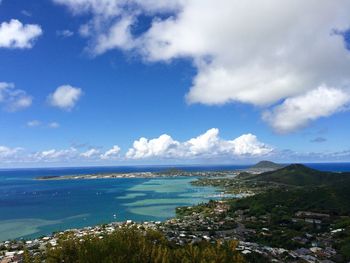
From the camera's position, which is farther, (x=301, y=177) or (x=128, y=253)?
(x=301, y=177)

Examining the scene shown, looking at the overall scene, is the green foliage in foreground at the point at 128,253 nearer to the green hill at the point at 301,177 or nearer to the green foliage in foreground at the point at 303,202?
the green foliage in foreground at the point at 303,202

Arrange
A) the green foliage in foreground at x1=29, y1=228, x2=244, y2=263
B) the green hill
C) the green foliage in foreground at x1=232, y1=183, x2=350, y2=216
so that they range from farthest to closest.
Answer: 1. the green hill
2. the green foliage in foreground at x1=232, y1=183, x2=350, y2=216
3. the green foliage in foreground at x1=29, y1=228, x2=244, y2=263

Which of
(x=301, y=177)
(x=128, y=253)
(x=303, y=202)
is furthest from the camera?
(x=301, y=177)

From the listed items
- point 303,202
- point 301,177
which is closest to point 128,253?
point 303,202

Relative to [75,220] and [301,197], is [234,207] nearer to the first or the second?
[301,197]

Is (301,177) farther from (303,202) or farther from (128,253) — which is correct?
(128,253)

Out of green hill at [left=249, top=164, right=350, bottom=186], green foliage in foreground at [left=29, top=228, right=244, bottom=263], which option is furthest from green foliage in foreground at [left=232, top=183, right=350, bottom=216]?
green foliage in foreground at [left=29, top=228, right=244, bottom=263]

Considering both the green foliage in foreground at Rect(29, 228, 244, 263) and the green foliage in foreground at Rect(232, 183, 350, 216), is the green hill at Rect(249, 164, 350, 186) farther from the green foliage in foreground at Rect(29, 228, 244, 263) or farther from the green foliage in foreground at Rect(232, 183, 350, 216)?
the green foliage in foreground at Rect(29, 228, 244, 263)

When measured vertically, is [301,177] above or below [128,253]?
below

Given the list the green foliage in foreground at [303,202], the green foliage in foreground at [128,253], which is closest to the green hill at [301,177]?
the green foliage in foreground at [303,202]

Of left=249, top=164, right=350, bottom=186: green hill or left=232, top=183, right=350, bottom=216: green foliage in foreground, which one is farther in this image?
left=249, top=164, right=350, bottom=186: green hill
